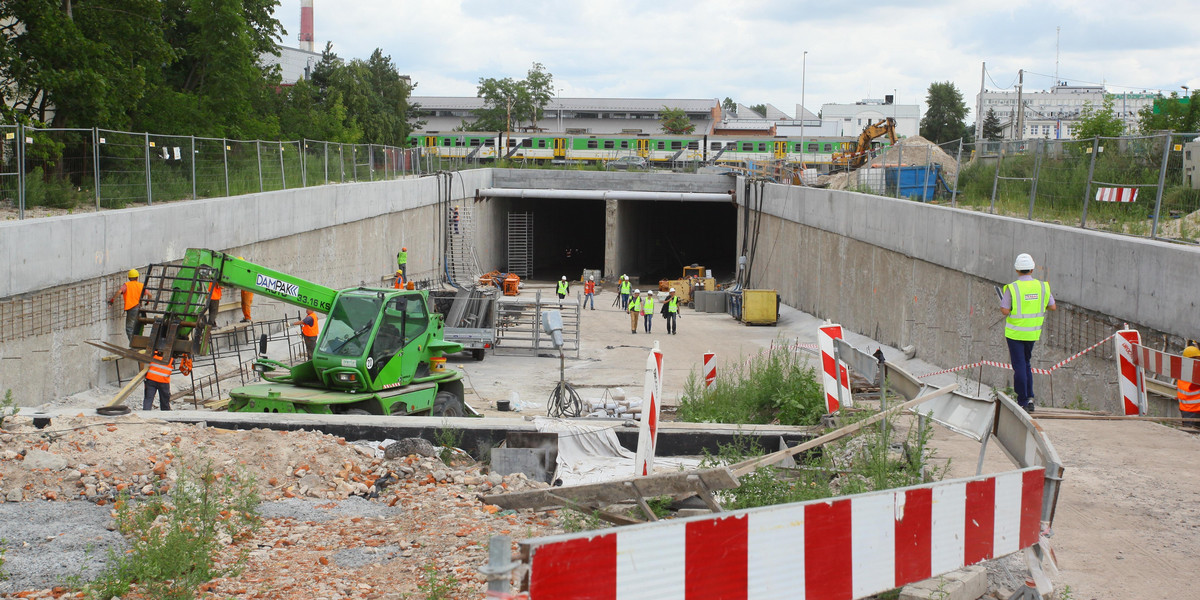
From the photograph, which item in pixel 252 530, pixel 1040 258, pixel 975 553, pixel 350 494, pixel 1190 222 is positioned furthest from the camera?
pixel 1040 258

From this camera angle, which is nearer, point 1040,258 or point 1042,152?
point 1040,258

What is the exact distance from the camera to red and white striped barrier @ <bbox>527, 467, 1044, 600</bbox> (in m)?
3.50

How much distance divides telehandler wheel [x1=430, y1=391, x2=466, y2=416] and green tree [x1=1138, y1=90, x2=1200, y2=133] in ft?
64.9

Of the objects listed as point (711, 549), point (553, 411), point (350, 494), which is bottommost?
point (553, 411)

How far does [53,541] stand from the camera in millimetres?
6355

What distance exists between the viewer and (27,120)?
59.7 ft

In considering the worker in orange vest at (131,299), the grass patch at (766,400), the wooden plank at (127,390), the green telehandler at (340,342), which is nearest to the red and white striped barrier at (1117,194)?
the grass patch at (766,400)

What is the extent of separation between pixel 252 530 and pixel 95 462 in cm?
205

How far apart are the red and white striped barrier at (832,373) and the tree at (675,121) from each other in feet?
358

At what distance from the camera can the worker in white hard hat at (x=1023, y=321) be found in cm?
953

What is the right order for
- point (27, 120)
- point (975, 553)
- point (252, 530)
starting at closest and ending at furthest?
point (975, 553) < point (252, 530) < point (27, 120)

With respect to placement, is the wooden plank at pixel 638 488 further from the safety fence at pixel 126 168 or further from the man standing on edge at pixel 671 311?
the man standing on edge at pixel 671 311

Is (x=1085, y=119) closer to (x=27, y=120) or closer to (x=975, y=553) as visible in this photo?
(x=27, y=120)

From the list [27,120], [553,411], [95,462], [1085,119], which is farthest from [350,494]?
[1085,119]
